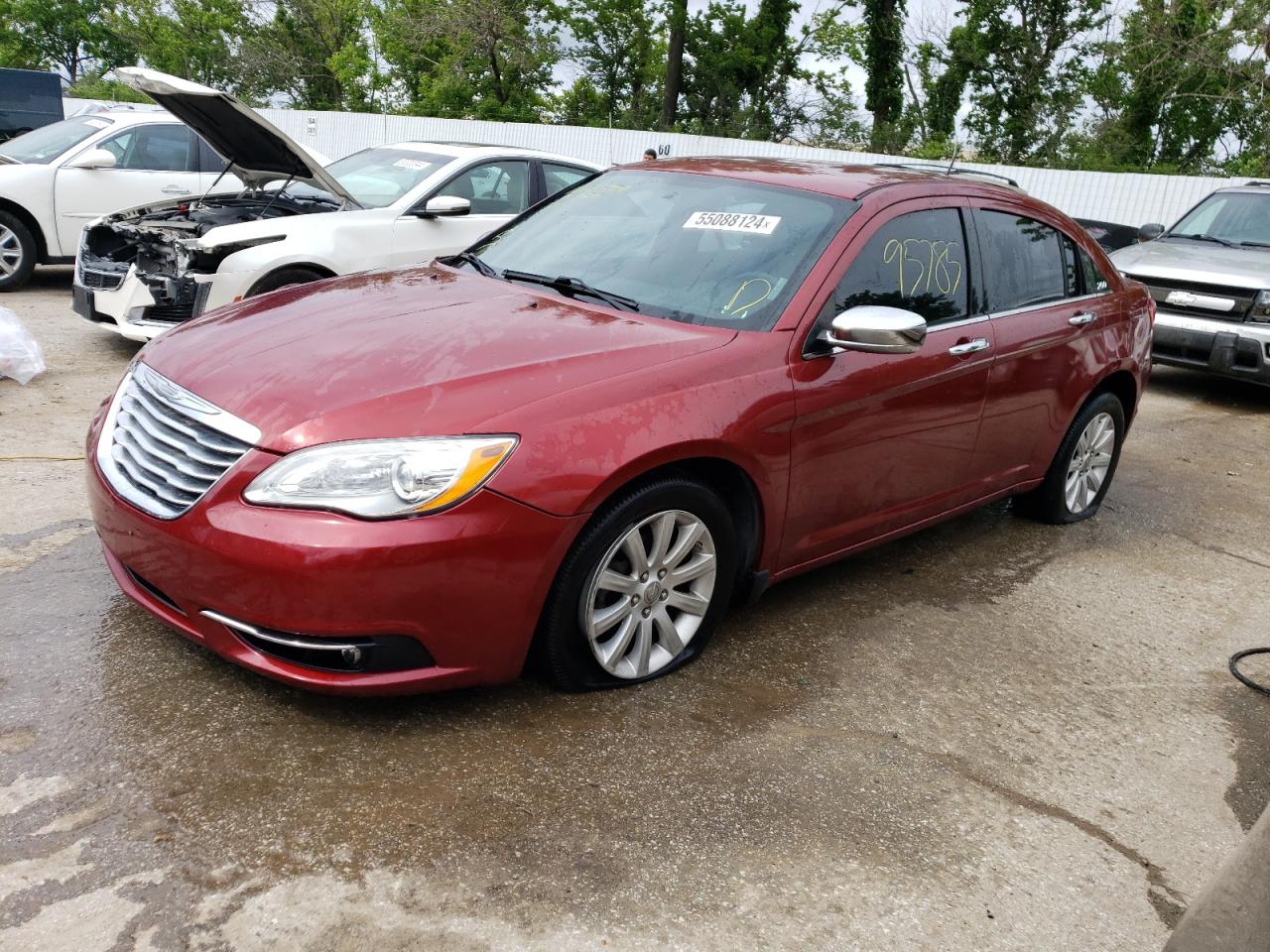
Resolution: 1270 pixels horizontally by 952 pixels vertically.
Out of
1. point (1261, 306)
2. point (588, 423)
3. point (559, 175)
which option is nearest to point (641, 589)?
point (588, 423)

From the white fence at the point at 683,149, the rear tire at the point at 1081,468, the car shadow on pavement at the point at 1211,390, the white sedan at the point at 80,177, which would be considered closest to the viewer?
the rear tire at the point at 1081,468

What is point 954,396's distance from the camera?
175 inches

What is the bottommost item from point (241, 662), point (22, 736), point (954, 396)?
point (22, 736)

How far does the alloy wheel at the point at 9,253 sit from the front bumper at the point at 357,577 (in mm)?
7633

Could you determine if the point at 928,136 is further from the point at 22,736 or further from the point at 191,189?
the point at 22,736

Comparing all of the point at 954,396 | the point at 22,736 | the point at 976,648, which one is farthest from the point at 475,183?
the point at 22,736

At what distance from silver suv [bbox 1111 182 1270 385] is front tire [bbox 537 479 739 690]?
6657 millimetres

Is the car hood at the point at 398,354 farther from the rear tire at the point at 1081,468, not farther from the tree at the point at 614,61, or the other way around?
the tree at the point at 614,61

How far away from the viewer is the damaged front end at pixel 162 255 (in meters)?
7.07

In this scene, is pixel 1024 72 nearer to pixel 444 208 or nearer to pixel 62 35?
pixel 444 208

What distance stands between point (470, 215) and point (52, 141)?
14.0 ft

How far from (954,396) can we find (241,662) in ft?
9.01

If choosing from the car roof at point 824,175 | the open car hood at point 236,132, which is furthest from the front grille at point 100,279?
the car roof at point 824,175

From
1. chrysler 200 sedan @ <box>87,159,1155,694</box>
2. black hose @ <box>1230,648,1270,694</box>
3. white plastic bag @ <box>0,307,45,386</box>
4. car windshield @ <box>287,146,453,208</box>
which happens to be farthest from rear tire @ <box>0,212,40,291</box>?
black hose @ <box>1230,648,1270,694</box>
